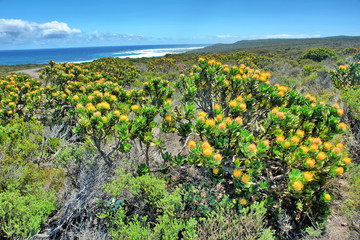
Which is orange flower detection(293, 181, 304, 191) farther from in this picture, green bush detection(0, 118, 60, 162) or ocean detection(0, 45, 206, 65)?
ocean detection(0, 45, 206, 65)

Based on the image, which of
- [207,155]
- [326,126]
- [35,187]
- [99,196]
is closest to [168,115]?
[207,155]

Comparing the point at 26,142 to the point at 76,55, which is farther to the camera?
the point at 76,55

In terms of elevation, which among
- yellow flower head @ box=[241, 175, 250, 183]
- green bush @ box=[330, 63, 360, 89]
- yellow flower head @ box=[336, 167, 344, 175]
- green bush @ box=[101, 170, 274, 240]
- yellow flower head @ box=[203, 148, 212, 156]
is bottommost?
green bush @ box=[101, 170, 274, 240]

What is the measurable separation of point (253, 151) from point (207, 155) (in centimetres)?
51

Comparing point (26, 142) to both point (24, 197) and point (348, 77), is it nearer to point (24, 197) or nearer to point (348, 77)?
point (24, 197)

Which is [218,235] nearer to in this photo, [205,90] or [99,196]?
[99,196]

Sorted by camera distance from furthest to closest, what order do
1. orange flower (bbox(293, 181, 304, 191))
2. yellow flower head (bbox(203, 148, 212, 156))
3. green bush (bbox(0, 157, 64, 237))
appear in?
green bush (bbox(0, 157, 64, 237))
yellow flower head (bbox(203, 148, 212, 156))
orange flower (bbox(293, 181, 304, 191))

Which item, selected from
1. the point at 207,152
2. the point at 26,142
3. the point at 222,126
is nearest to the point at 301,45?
the point at 222,126

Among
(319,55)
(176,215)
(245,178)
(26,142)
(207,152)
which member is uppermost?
(319,55)

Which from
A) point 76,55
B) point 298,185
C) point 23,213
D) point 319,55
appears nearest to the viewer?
point 298,185

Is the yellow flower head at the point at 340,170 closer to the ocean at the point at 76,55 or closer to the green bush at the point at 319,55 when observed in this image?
the green bush at the point at 319,55

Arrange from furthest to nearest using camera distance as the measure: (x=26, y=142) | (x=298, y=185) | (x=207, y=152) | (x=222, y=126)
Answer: (x=26, y=142) < (x=222, y=126) < (x=207, y=152) < (x=298, y=185)

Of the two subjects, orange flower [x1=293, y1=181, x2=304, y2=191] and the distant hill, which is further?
the distant hill

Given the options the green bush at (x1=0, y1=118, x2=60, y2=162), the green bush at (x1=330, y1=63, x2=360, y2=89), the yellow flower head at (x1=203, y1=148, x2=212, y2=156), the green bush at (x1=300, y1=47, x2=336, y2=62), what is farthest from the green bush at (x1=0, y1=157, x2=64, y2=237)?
the green bush at (x1=300, y1=47, x2=336, y2=62)
